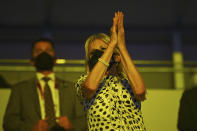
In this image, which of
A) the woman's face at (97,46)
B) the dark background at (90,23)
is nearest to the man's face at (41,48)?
the woman's face at (97,46)

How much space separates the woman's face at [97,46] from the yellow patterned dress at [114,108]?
19 cm

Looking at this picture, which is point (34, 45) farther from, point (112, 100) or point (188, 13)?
point (188, 13)

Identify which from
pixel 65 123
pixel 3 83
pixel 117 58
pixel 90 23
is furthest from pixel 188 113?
pixel 90 23

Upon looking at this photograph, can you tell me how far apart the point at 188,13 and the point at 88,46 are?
6.49 metres

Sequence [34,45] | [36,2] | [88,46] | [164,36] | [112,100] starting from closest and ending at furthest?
[112,100] < [88,46] < [34,45] < [36,2] < [164,36]

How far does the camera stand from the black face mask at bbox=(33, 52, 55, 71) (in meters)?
2.71

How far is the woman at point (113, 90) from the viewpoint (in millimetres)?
1734

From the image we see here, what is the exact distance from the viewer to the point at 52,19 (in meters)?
8.01

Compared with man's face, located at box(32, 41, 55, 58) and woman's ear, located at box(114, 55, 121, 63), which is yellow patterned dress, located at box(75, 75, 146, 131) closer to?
woman's ear, located at box(114, 55, 121, 63)

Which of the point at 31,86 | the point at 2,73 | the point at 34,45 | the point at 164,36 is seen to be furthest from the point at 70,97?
the point at 164,36

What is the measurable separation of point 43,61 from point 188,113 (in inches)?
48.5

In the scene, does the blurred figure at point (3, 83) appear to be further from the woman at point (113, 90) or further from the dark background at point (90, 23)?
the dark background at point (90, 23)

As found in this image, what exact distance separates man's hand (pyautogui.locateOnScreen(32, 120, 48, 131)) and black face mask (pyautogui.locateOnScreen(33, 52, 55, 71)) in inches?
21.0

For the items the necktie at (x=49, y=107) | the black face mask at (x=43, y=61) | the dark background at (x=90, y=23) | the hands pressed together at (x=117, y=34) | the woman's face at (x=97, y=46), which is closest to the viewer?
the hands pressed together at (x=117, y=34)
